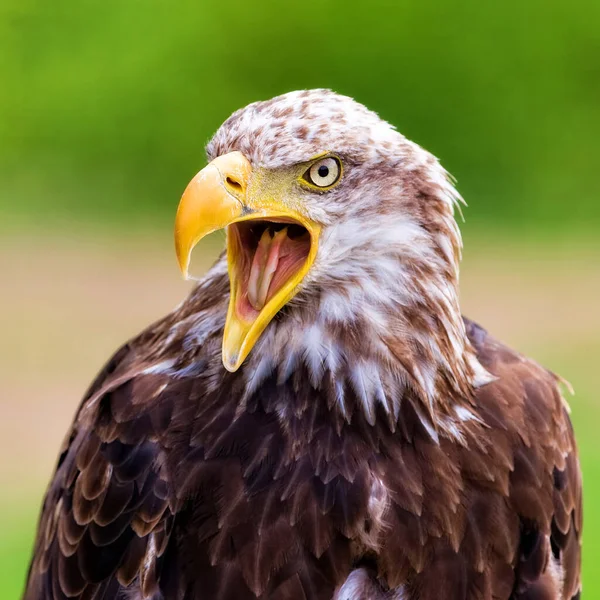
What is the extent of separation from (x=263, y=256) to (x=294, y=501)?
0.44m

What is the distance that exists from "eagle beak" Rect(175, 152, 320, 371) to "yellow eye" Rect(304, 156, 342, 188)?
0.21ft

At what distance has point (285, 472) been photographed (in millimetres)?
1999

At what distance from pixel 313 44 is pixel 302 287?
5.49 meters

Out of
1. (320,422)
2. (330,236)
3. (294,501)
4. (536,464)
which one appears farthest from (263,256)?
(536,464)

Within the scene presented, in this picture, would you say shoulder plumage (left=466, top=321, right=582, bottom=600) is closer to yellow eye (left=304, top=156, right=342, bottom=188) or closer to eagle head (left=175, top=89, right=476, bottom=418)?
eagle head (left=175, top=89, right=476, bottom=418)

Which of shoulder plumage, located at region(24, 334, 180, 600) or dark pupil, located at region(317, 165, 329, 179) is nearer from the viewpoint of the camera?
dark pupil, located at region(317, 165, 329, 179)

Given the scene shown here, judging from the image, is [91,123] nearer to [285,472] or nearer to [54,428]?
[54,428]

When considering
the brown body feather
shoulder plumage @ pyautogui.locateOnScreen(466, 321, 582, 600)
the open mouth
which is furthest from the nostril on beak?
shoulder plumage @ pyautogui.locateOnScreen(466, 321, 582, 600)

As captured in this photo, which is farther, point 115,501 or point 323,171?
point 115,501

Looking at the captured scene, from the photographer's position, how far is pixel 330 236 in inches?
75.0

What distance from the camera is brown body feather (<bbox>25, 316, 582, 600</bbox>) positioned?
78.0 inches

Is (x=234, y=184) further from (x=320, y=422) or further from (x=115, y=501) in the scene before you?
(x=115, y=501)

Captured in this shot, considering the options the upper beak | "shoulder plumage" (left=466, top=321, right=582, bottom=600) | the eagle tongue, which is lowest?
"shoulder plumage" (left=466, top=321, right=582, bottom=600)

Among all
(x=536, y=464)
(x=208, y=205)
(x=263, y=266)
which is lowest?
(x=536, y=464)
